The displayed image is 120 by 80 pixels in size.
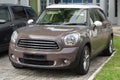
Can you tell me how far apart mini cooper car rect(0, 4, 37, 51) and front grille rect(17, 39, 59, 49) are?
2.45 metres

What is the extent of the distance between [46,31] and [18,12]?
383cm

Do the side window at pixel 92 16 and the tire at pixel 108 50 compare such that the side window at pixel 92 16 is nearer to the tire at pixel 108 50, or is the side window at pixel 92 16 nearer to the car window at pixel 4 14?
the tire at pixel 108 50

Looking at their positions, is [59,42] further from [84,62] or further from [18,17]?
[18,17]

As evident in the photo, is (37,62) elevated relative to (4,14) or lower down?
lower down

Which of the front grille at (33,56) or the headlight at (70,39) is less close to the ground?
the headlight at (70,39)

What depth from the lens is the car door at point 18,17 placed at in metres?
11.6

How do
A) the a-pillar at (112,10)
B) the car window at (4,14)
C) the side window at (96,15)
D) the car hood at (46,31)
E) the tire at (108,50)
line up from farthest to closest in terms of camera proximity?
the a-pillar at (112,10) < the tire at (108,50) < the car window at (4,14) < the side window at (96,15) < the car hood at (46,31)

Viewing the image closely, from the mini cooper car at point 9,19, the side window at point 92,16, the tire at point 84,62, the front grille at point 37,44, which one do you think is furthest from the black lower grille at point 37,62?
the mini cooper car at point 9,19

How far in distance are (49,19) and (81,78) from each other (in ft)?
7.11

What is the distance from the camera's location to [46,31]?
8.56 meters

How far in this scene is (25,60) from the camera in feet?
27.6

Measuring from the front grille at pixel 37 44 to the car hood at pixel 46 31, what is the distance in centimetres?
13

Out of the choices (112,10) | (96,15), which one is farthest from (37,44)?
(112,10)

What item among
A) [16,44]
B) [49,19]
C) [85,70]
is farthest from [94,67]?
[16,44]
